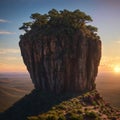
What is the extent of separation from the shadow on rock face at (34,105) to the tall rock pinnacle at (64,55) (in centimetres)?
367

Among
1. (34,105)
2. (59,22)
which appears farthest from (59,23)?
(34,105)

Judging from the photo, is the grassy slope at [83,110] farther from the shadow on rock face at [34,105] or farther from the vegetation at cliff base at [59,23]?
the vegetation at cliff base at [59,23]

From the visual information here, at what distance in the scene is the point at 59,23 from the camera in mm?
125125

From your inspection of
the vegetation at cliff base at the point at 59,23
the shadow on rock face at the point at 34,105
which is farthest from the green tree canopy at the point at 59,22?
the shadow on rock face at the point at 34,105

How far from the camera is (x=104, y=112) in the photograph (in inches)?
4360

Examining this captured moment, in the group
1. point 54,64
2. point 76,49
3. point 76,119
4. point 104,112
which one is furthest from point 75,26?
point 76,119

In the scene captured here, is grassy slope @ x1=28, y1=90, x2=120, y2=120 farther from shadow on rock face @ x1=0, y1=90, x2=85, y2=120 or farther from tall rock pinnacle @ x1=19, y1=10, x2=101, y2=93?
tall rock pinnacle @ x1=19, y1=10, x2=101, y2=93

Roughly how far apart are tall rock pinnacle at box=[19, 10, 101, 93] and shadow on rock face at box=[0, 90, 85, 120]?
3671 mm

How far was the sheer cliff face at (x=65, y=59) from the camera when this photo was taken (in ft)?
398

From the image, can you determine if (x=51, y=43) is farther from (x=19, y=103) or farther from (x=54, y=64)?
(x=19, y=103)

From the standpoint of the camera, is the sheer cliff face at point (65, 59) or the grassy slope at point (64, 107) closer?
the grassy slope at point (64, 107)

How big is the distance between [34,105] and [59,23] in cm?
3225

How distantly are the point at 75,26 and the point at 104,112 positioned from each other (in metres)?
33.8

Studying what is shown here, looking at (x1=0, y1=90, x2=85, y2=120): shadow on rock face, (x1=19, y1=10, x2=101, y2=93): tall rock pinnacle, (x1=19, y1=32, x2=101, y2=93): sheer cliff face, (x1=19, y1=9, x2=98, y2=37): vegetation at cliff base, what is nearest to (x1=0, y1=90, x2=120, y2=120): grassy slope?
(x1=0, y1=90, x2=85, y2=120): shadow on rock face
